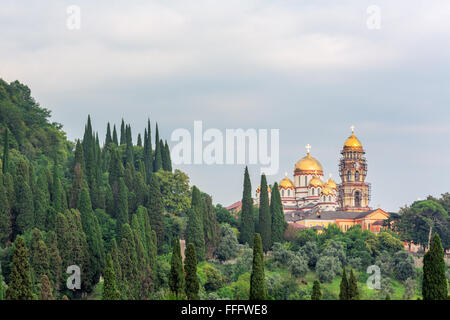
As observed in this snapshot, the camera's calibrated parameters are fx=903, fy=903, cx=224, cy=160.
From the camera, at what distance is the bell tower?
3617 inches

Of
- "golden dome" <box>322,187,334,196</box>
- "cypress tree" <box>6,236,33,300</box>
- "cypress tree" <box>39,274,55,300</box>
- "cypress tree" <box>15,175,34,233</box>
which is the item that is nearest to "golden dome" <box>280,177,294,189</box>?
"golden dome" <box>322,187,334,196</box>

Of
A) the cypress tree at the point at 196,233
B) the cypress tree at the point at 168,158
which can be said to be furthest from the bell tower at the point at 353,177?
the cypress tree at the point at 196,233

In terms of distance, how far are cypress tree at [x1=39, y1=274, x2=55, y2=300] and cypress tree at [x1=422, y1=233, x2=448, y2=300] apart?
757 inches

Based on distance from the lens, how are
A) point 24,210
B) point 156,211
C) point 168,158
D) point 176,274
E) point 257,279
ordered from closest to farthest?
point 257,279 < point 176,274 < point 24,210 < point 156,211 < point 168,158

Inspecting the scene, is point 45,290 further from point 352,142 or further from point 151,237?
point 352,142

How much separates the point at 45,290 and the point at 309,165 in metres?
50.6

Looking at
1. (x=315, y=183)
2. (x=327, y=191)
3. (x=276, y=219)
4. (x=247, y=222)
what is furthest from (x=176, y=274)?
(x=315, y=183)

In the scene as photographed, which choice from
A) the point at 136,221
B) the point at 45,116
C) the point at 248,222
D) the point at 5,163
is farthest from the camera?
the point at 45,116

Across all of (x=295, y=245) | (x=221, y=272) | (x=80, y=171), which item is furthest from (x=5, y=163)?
(x=295, y=245)

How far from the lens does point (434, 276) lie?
3716 cm

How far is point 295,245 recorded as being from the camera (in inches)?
2717
